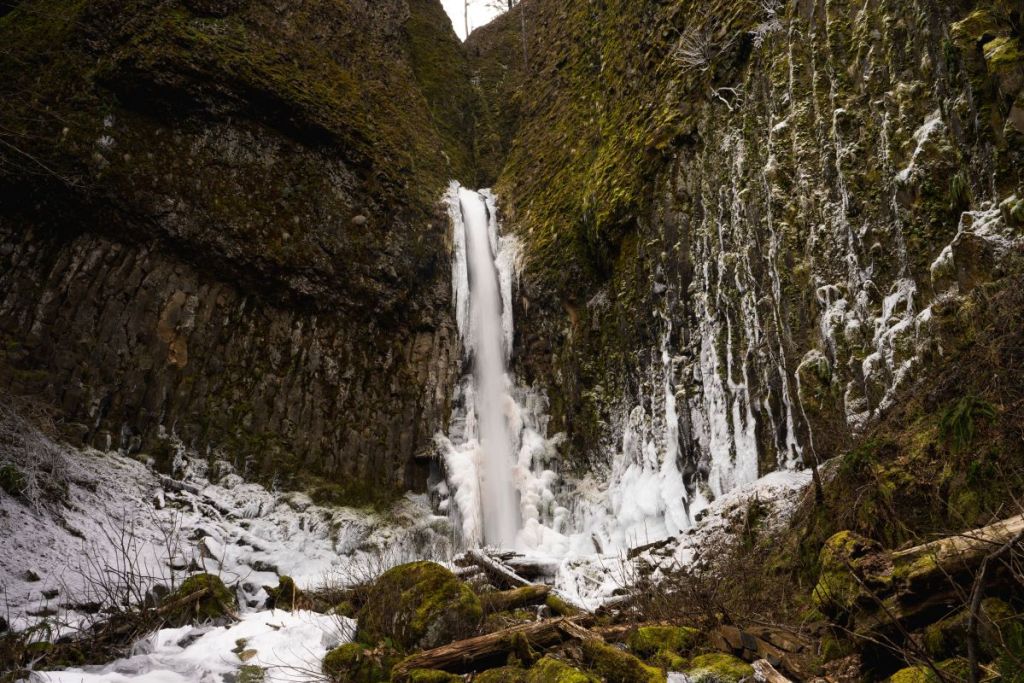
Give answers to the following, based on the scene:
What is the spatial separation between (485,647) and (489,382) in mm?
10379

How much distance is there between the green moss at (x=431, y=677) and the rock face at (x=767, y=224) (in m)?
3.64

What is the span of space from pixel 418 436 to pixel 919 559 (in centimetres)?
1179

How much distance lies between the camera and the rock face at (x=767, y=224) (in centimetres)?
632

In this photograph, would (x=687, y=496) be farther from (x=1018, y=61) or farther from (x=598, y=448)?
(x=1018, y=61)

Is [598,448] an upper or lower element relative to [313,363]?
lower

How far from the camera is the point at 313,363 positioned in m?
13.2

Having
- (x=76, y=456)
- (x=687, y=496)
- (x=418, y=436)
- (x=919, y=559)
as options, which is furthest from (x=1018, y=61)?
(x=76, y=456)

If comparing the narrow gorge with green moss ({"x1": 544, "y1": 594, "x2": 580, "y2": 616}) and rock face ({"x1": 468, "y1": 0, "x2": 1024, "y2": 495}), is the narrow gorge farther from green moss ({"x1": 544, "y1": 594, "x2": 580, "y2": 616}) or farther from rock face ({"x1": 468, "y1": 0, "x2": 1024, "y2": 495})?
green moss ({"x1": 544, "y1": 594, "x2": 580, "y2": 616})

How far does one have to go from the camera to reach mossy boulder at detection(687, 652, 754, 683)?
11.1 ft

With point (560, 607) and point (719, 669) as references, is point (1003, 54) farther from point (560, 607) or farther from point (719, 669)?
point (560, 607)

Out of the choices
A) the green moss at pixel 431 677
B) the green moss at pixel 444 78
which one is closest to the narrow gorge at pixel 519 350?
the green moss at pixel 431 677

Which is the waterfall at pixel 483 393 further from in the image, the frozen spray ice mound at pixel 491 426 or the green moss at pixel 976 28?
the green moss at pixel 976 28

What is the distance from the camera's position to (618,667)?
363 cm

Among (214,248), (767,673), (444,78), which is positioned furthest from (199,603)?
(444,78)
